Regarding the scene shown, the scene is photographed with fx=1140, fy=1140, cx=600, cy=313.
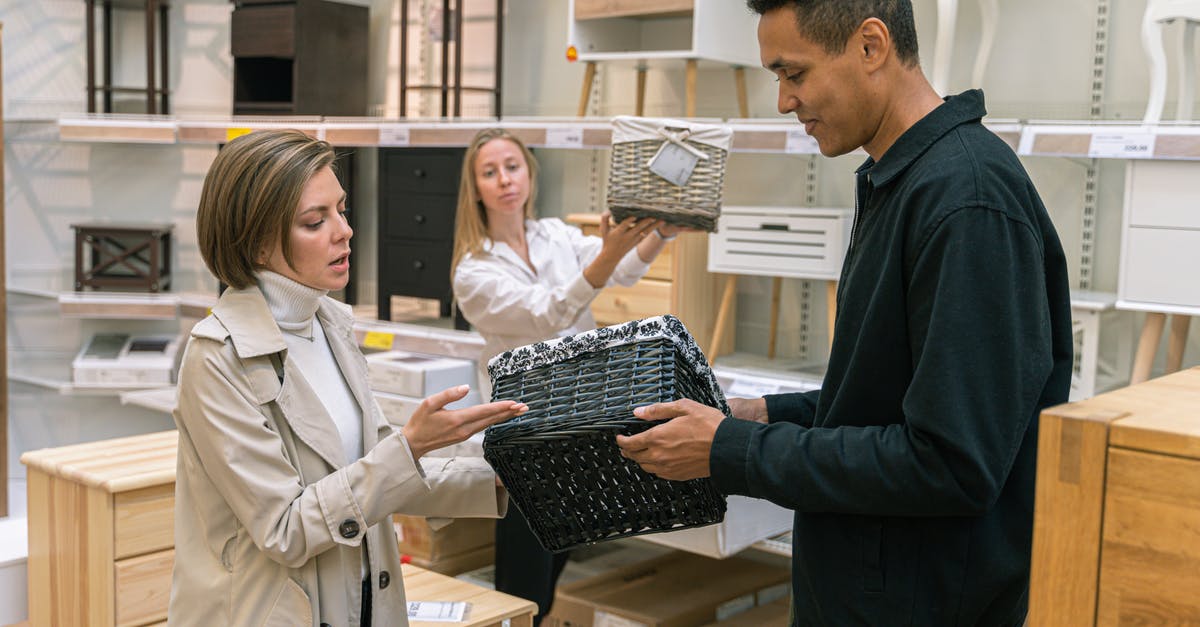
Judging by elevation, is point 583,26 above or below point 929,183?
above

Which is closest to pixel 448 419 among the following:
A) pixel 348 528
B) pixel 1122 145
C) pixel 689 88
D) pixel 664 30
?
pixel 348 528

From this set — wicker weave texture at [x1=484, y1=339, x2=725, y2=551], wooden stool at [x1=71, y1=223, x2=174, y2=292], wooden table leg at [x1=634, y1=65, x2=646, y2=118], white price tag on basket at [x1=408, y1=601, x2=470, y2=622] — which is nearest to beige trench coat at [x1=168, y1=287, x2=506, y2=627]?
wicker weave texture at [x1=484, y1=339, x2=725, y2=551]

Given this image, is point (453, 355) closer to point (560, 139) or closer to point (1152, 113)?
point (560, 139)

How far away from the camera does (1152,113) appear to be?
2930 millimetres

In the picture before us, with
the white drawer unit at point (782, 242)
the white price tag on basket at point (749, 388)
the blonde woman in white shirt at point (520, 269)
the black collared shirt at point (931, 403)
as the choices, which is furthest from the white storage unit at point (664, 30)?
the black collared shirt at point (931, 403)

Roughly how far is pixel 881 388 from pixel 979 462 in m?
0.16

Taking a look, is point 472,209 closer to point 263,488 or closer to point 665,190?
point 665,190

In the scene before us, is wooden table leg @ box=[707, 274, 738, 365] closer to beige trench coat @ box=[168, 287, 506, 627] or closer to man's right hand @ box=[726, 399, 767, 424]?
man's right hand @ box=[726, 399, 767, 424]

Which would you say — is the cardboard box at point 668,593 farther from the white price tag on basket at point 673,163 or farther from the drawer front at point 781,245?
the white price tag on basket at point 673,163

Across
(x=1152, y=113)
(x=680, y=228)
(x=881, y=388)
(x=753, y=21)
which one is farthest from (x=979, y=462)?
(x=753, y=21)

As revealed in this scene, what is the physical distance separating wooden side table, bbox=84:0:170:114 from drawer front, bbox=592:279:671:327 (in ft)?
8.59

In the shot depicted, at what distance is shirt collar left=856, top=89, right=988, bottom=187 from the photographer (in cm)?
131

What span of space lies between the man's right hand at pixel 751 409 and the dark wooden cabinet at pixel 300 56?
11.8 ft

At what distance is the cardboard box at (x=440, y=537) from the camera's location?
3738mm
